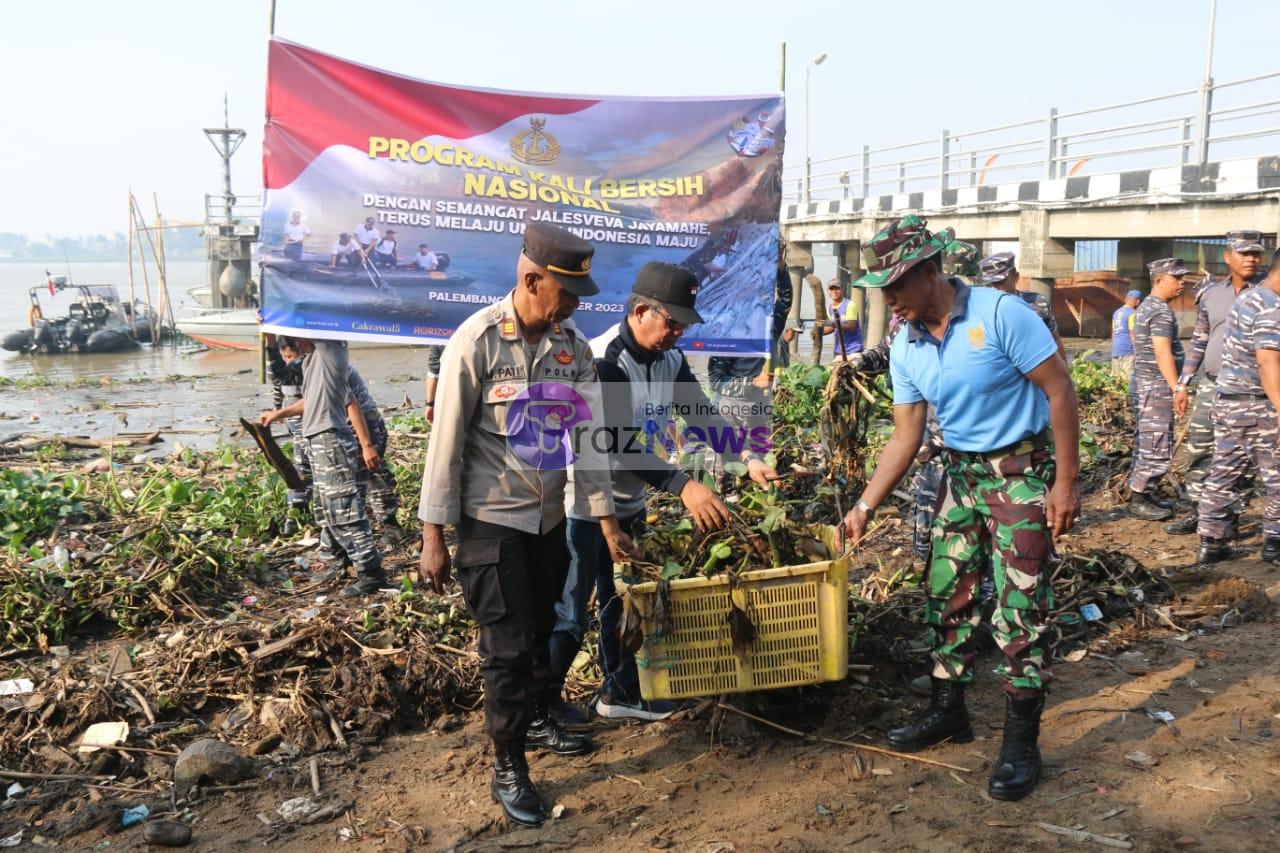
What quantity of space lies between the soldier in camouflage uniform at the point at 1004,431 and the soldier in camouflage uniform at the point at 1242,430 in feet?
9.34

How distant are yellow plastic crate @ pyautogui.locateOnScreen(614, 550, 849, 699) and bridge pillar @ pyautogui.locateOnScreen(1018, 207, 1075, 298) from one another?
12.1 m

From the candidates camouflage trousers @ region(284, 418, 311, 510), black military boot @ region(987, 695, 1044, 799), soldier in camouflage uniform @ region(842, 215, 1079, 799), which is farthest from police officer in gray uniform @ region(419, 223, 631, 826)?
camouflage trousers @ region(284, 418, 311, 510)

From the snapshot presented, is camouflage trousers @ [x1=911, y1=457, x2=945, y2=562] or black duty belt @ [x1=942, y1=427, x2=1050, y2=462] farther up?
black duty belt @ [x1=942, y1=427, x2=1050, y2=462]

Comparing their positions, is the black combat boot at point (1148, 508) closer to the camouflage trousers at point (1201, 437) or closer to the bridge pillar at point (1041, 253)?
the camouflage trousers at point (1201, 437)

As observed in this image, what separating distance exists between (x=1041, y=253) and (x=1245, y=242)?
8.44 metres

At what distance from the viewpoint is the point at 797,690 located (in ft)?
12.4

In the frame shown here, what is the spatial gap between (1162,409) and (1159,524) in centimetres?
81

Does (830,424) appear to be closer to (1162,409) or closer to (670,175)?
(670,175)

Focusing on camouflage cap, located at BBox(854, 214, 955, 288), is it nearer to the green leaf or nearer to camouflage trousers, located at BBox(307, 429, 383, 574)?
the green leaf

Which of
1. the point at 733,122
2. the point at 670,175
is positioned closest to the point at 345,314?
the point at 670,175

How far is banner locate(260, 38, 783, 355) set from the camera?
18.7 feet

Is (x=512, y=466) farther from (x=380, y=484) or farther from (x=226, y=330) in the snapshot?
(x=226, y=330)

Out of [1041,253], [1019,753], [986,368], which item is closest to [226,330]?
[1041,253]

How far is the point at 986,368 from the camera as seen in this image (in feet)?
10.3
